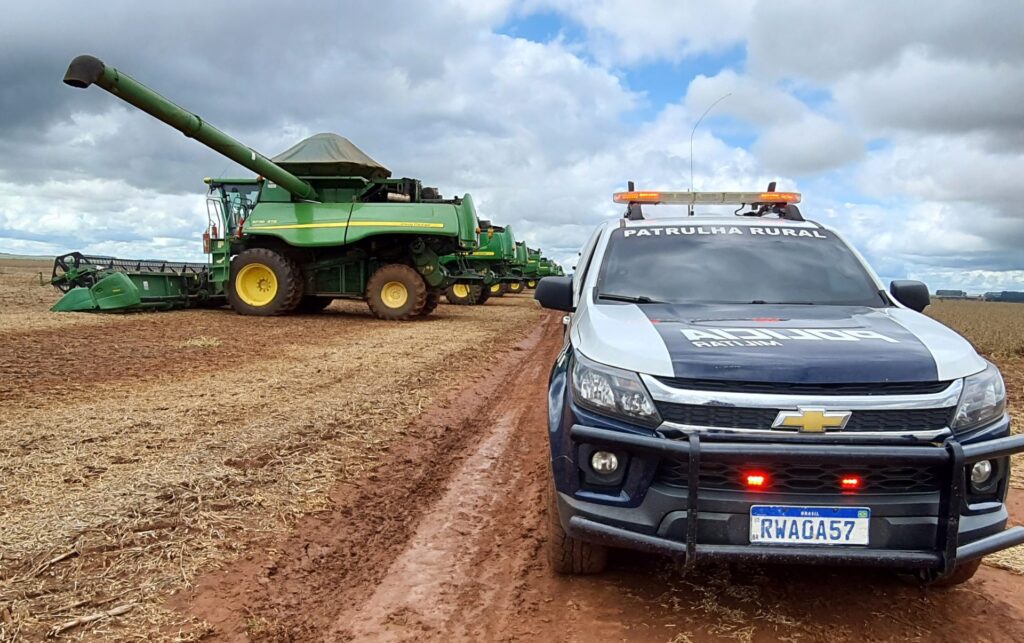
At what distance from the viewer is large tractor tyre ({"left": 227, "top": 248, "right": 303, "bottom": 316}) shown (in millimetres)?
15469

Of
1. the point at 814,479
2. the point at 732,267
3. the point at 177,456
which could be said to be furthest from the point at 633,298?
the point at 177,456

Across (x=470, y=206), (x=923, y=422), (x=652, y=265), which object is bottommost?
(x=923, y=422)

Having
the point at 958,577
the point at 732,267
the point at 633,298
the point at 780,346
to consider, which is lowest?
the point at 958,577

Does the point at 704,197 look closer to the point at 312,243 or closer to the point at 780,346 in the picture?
the point at 780,346

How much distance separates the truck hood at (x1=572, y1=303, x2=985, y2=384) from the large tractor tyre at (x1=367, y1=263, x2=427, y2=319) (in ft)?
40.2

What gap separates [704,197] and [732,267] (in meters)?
1.72

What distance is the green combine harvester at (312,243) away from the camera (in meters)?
15.3

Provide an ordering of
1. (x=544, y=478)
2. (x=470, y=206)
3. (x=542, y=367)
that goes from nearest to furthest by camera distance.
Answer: (x=544, y=478) < (x=542, y=367) < (x=470, y=206)

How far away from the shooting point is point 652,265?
4.24 metres

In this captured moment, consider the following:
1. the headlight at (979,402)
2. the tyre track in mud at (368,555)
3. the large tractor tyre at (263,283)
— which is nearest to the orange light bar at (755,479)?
the headlight at (979,402)

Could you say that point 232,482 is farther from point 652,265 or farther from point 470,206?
point 470,206

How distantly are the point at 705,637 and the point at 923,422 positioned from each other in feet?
3.75

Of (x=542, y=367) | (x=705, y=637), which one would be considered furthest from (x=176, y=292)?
(x=705, y=637)

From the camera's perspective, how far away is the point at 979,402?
9.25ft
